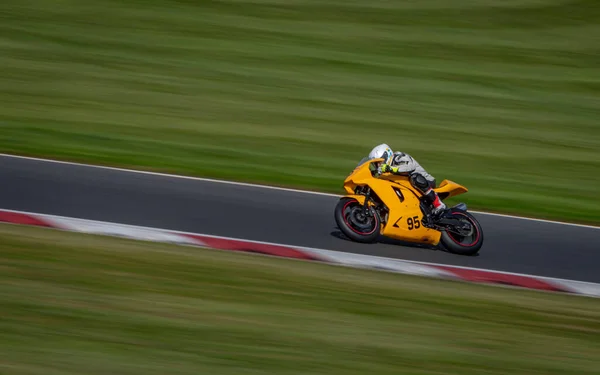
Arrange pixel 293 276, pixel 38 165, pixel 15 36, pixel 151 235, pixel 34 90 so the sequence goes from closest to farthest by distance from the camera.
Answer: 1. pixel 293 276
2. pixel 151 235
3. pixel 38 165
4. pixel 34 90
5. pixel 15 36

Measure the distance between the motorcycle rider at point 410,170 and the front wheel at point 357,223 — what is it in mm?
606

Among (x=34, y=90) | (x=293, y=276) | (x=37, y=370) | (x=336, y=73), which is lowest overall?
(x=37, y=370)

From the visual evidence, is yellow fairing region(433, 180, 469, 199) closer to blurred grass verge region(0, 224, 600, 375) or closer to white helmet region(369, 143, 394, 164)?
white helmet region(369, 143, 394, 164)

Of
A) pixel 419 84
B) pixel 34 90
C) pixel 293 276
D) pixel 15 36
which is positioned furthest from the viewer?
pixel 15 36

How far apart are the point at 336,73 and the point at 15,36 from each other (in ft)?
25.2

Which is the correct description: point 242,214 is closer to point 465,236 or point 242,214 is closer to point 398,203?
point 398,203

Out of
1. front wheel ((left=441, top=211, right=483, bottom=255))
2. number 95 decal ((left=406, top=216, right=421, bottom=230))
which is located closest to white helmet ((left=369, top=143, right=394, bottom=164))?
number 95 decal ((left=406, top=216, right=421, bottom=230))

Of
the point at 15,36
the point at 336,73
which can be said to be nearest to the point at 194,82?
the point at 336,73

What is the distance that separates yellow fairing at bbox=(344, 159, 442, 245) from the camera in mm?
10508

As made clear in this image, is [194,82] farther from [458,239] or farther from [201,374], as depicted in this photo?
[201,374]

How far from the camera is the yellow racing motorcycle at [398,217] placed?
10.5 m

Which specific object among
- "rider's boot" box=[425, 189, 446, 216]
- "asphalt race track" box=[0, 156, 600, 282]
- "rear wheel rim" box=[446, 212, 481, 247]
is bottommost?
"asphalt race track" box=[0, 156, 600, 282]

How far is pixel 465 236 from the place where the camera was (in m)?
10.6

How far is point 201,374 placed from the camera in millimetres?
6508
